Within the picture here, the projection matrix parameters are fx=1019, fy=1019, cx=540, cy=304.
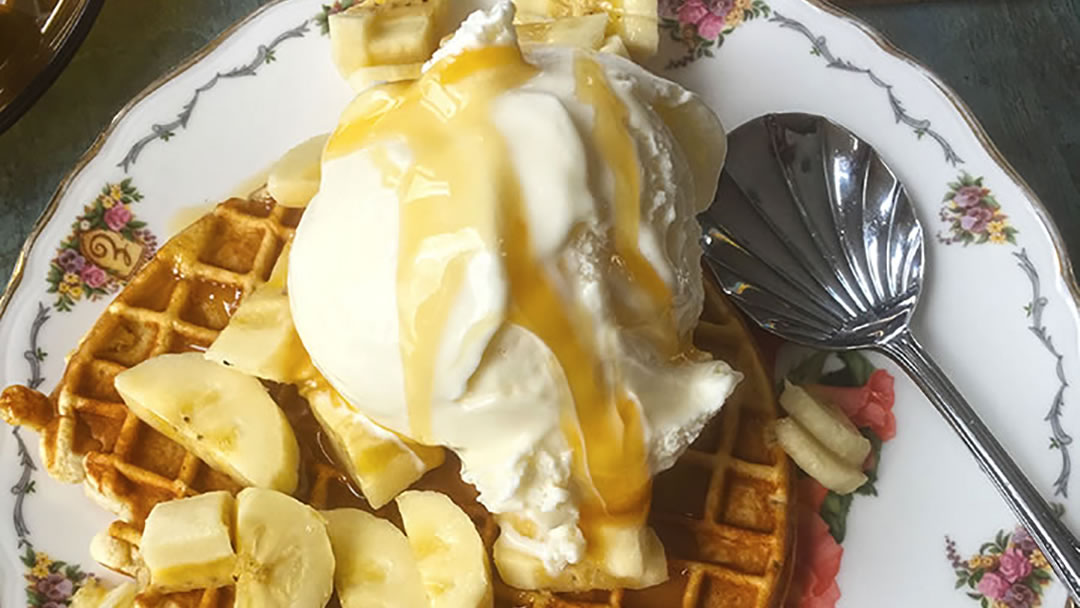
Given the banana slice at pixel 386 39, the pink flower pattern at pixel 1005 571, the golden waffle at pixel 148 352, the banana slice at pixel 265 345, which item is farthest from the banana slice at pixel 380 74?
the pink flower pattern at pixel 1005 571

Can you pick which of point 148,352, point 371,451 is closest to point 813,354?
point 371,451

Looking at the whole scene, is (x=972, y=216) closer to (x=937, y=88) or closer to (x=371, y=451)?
(x=937, y=88)

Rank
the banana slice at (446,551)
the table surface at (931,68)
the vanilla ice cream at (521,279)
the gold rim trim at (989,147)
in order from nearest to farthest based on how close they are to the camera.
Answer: the vanilla ice cream at (521,279), the banana slice at (446,551), the gold rim trim at (989,147), the table surface at (931,68)

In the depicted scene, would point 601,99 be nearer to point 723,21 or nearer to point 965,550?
point 723,21

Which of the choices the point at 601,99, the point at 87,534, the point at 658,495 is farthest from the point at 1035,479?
the point at 87,534

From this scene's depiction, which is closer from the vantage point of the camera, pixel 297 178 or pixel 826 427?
pixel 826 427

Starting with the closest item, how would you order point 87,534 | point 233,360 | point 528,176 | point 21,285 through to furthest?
point 528,176, point 233,360, point 87,534, point 21,285

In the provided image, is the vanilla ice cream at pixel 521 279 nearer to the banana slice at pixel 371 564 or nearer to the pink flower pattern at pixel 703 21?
the banana slice at pixel 371 564
